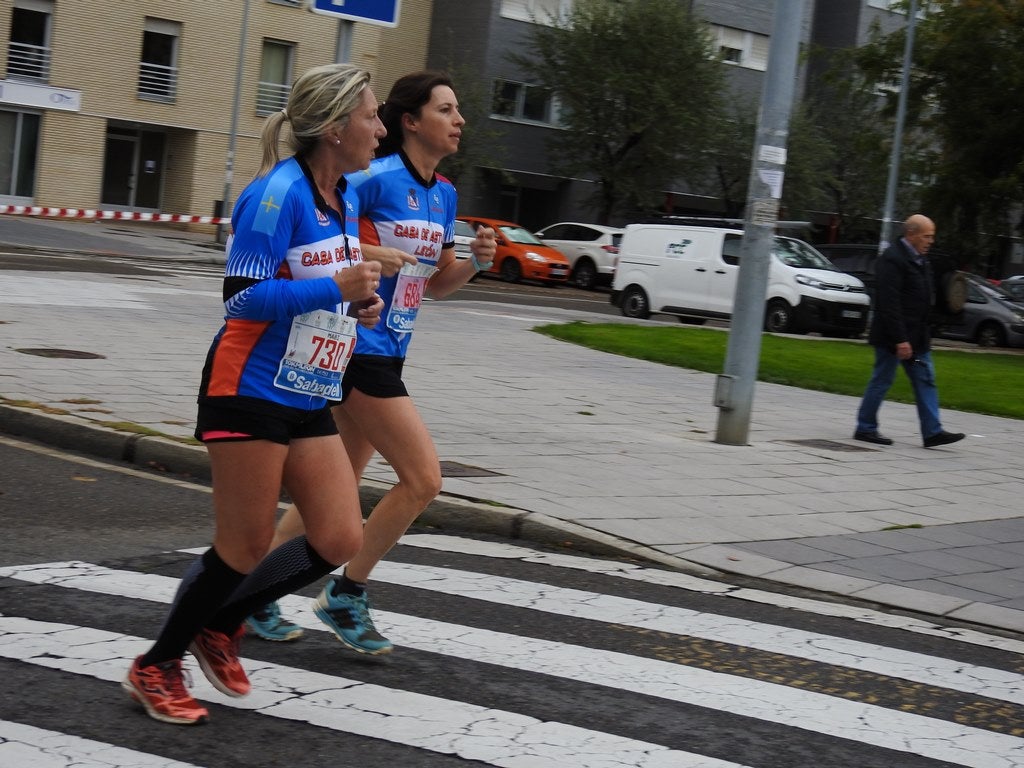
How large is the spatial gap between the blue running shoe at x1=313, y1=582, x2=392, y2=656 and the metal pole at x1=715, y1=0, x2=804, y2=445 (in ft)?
19.8

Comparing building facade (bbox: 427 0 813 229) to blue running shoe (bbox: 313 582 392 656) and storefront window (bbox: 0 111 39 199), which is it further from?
blue running shoe (bbox: 313 582 392 656)

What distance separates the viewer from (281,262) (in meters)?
4.00

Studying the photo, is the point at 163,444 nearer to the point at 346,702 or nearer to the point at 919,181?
the point at 346,702

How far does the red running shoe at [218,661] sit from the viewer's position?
13.8ft

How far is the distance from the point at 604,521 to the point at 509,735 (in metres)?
3.14

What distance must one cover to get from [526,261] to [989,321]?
1163cm

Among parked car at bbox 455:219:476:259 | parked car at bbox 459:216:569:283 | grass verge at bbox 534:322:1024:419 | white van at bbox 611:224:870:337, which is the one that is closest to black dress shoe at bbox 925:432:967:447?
grass verge at bbox 534:322:1024:419

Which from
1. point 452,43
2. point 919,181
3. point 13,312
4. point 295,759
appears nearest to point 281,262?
point 295,759

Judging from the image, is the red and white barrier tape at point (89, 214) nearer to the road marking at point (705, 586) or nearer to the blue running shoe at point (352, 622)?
the road marking at point (705, 586)

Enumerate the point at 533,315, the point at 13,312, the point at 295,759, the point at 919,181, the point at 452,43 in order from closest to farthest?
the point at 295,759
the point at 13,312
the point at 533,315
the point at 919,181
the point at 452,43

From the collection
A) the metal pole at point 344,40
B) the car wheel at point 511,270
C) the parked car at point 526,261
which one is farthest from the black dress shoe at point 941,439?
the car wheel at point 511,270

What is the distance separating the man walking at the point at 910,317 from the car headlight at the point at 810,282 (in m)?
13.2

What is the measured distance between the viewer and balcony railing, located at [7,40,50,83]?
3809 cm

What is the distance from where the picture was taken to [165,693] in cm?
409
